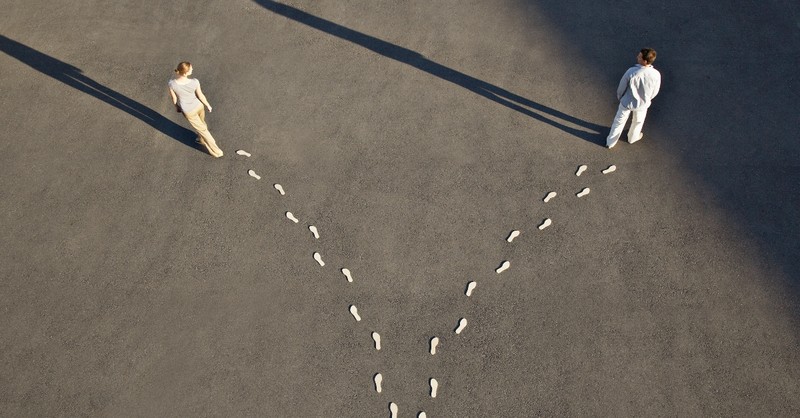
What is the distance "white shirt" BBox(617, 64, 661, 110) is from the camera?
8008 millimetres

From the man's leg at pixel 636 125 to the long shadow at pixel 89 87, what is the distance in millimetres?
6831

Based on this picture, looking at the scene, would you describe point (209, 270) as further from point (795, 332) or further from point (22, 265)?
point (795, 332)

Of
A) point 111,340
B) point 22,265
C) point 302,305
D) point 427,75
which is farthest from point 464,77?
point 22,265

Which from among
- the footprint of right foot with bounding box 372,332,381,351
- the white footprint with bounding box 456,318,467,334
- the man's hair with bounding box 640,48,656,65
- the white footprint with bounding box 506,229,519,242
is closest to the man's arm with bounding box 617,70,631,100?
the man's hair with bounding box 640,48,656,65

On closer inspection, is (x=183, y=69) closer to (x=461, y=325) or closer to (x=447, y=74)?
(x=447, y=74)

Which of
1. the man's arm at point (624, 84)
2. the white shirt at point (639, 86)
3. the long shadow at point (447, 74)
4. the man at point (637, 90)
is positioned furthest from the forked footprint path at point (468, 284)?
the man's arm at point (624, 84)

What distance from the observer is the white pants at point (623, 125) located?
8633mm

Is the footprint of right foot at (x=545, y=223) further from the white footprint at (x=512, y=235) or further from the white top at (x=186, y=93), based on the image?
the white top at (x=186, y=93)

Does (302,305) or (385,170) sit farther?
(385,170)

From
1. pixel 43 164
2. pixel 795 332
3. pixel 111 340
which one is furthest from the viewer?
pixel 43 164

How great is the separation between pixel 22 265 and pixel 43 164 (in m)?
1.79

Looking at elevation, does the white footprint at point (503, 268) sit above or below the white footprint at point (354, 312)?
above

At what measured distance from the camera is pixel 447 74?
10219 mm

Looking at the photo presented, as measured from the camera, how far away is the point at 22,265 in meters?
8.88
